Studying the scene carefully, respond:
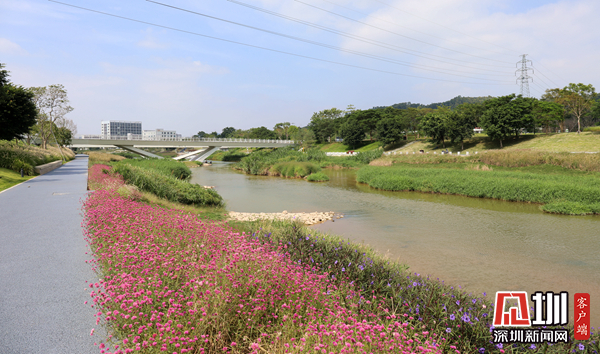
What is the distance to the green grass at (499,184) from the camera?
17328mm

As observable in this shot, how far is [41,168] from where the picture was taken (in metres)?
24.4

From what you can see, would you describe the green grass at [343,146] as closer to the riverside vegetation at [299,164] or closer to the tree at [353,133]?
the tree at [353,133]

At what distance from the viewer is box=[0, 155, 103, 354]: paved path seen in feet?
12.2

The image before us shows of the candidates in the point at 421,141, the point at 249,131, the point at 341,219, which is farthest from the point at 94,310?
the point at 249,131

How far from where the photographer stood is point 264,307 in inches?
149

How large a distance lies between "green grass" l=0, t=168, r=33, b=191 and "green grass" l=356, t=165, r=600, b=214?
2180 cm

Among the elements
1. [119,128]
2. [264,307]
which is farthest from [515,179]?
[119,128]

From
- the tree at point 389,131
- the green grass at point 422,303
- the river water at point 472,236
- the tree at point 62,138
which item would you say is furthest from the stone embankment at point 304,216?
the tree at point 62,138

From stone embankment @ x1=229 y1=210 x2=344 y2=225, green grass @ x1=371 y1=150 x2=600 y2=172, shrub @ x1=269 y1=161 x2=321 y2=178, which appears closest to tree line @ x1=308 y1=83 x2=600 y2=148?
green grass @ x1=371 y1=150 x2=600 y2=172

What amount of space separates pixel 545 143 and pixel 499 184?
30068 mm

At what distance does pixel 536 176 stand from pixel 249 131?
376ft

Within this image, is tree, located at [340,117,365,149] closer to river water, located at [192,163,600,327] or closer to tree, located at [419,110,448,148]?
tree, located at [419,110,448,148]

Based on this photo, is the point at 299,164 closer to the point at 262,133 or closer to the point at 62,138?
the point at 62,138

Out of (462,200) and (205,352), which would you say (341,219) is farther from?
(205,352)
